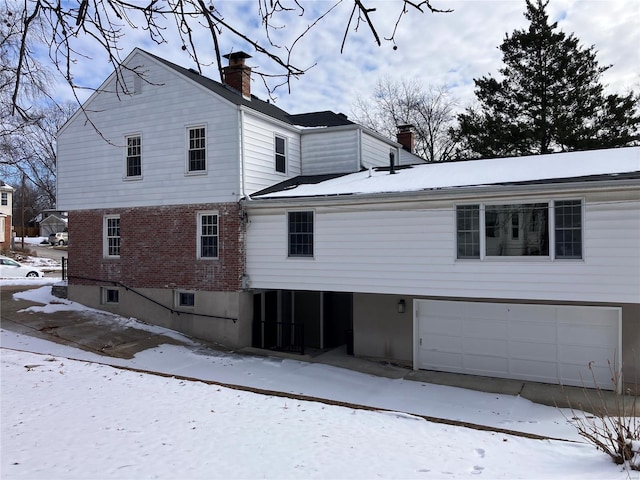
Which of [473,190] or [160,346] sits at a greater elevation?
[473,190]

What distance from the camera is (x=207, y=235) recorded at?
1664cm

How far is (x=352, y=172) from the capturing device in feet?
61.2

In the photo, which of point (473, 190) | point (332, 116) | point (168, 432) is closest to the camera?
point (168, 432)

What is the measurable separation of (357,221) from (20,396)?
30.1ft

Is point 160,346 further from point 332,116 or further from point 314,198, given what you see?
point 332,116

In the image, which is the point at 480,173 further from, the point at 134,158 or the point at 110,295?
the point at 110,295

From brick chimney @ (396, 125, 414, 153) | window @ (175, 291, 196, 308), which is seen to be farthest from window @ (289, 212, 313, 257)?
brick chimney @ (396, 125, 414, 153)

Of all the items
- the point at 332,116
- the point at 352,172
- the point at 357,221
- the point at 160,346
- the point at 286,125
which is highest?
the point at 332,116

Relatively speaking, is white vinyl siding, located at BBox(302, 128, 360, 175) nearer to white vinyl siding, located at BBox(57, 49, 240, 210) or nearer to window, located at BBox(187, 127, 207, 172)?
white vinyl siding, located at BBox(57, 49, 240, 210)

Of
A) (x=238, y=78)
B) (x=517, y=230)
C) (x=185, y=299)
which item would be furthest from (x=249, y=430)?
(x=238, y=78)

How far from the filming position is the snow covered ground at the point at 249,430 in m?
6.42

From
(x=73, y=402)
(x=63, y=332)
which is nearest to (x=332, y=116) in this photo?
(x=63, y=332)

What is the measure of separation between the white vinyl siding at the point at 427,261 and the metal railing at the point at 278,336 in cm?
191

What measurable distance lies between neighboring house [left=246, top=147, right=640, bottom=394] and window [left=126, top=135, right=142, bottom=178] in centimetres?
476
